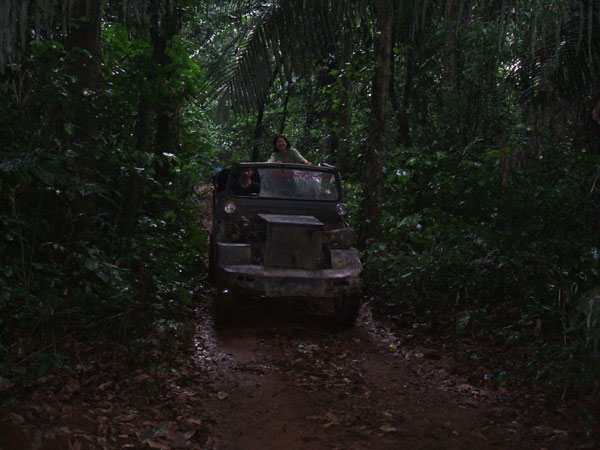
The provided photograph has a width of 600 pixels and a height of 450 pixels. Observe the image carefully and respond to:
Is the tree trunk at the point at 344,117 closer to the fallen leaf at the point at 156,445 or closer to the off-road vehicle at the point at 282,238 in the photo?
the off-road vehicle at the point at 282,238

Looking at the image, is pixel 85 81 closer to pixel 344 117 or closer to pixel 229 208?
pixel 229 208

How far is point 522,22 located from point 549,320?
3.97 metres

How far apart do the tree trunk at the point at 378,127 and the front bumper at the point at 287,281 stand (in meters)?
2.43

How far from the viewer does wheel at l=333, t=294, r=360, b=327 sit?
6.72m

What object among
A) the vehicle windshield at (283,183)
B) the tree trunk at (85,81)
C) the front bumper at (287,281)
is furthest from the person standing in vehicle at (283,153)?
the tree trunk at (85,81)

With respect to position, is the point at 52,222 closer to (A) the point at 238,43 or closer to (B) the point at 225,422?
(B) the point at 225,422

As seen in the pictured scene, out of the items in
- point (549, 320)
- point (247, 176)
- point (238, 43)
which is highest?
point (238, 43)

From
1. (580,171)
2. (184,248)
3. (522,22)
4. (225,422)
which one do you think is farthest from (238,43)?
(225,422)

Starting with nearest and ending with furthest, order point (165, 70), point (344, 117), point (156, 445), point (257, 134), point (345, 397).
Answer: point (156, 445), point (345, 397), point (165, 70), point (344, 117), point (257, 134)

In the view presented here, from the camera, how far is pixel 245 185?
749 cm

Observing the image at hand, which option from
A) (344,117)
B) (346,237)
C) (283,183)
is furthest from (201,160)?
(344,117)

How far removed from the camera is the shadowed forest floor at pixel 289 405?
13.0 ft

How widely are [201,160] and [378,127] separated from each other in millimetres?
2689

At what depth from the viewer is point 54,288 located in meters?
5.20
